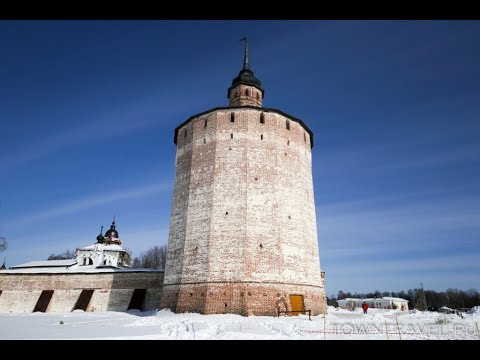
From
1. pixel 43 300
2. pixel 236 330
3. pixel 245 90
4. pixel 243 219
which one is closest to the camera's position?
pixel 236 330

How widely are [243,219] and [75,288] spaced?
14332mm

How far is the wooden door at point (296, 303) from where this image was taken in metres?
15.4

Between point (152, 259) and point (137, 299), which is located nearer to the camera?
point (137, 299)

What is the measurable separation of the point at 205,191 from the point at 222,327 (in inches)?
294

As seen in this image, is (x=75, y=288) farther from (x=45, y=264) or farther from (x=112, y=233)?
(x=112, y=233)

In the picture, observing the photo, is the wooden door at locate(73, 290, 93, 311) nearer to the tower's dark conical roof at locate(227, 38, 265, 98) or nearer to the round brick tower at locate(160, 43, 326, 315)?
the round brick tower at locate(160, 43, 326, 315)

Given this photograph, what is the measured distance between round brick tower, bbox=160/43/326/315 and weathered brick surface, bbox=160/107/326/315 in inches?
1.8

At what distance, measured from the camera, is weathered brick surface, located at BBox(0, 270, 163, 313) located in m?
21.9

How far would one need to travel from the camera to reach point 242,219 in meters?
16.2

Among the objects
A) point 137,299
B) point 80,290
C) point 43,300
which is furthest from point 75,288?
point 137,299

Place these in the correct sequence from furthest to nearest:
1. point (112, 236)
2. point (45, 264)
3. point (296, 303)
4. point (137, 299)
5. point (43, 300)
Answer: point (112, 236) → point (45, 264) → point (43, 300) → point (137, 299) → point (296, 303)
